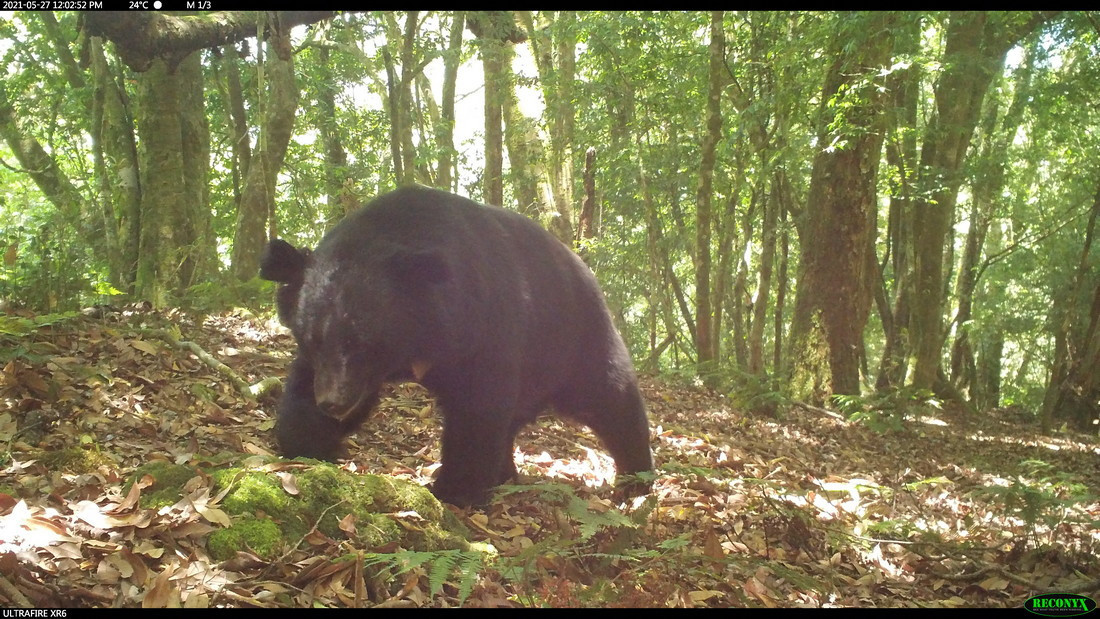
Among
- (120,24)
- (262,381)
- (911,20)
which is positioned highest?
(911,20)

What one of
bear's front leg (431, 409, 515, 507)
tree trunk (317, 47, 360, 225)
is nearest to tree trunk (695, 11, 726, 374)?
tree trunk (317, 47, 360, 225)

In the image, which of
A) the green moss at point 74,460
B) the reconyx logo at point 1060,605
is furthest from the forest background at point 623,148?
the reconyx logo at point 1060,605

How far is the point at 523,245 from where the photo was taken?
4.76 m

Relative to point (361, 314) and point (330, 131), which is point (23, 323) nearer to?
point (361, 314)

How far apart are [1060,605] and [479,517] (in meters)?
2.77

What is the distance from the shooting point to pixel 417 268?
378 cm

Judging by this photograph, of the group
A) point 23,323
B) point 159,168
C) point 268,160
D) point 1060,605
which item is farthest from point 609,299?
point 1060,605

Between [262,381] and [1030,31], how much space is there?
49.3 feet

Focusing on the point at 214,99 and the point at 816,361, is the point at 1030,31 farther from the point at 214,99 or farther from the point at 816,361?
the point at 214,99

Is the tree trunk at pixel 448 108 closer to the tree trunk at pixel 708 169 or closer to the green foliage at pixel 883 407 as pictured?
the tree trunk at pixel 708 169

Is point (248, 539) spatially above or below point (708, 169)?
below

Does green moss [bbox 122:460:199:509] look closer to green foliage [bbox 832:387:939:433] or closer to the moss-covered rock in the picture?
the moss-covered rock

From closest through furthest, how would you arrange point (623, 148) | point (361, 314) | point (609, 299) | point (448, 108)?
point (361, 314), point (623, 148), point (448, 108), point (609, 299)

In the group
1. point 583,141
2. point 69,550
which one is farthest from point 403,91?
point 69,550
